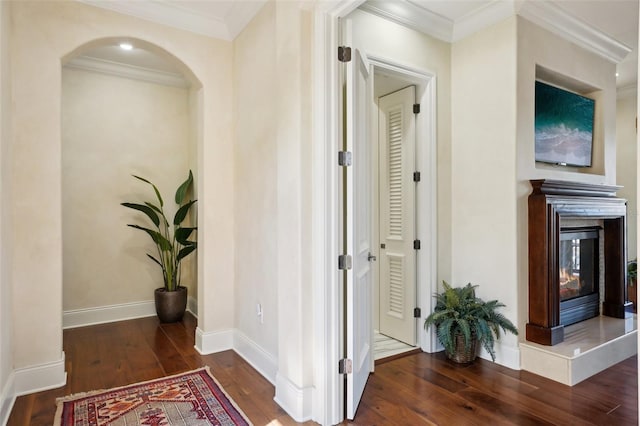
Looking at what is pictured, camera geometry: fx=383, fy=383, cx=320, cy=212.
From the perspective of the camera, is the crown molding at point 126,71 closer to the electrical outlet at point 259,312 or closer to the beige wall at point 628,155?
the electrical outlet at point 259,312

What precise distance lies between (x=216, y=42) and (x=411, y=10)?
5.45 ft

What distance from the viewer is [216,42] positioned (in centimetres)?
333

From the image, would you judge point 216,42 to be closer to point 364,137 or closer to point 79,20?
point 79,20

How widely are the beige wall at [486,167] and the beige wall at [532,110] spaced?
0.07 meters

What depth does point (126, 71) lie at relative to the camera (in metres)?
4.24

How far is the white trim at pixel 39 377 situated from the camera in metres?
2.54

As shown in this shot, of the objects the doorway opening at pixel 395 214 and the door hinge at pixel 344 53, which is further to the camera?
the doorway opening at pixel 395 214

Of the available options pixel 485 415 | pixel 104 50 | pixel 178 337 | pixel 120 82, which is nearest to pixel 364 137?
pixel 485 415

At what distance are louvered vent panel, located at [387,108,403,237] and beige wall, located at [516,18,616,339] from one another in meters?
0.99

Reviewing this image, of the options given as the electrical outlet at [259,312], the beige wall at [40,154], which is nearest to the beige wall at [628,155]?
the electrical outlet at [259,312]

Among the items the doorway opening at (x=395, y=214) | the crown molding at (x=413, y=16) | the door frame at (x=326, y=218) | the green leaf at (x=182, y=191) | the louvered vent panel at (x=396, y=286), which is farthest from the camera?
the green leaf at (x=182, y=191)

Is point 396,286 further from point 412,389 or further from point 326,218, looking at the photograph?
point 326,218

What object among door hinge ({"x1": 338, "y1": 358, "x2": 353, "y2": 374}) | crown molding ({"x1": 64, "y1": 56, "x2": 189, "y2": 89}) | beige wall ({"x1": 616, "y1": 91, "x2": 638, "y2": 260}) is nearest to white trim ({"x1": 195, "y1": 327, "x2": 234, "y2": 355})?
A: door hinge ({"x1": 338, "y1": 358, "x2": 353, "y2": 374})

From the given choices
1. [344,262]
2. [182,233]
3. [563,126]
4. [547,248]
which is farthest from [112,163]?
[563,126]
